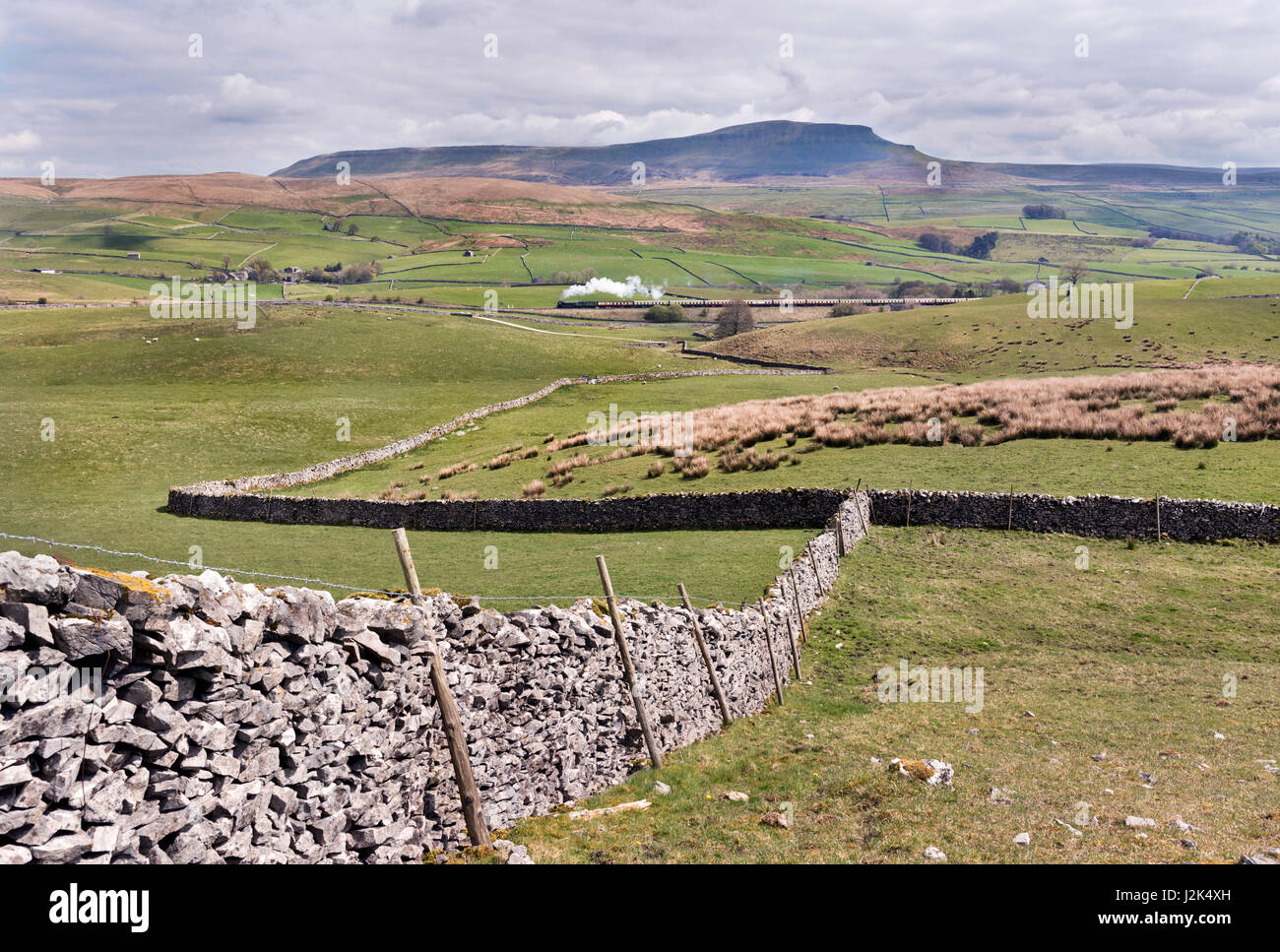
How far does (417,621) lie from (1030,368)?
2956 inches

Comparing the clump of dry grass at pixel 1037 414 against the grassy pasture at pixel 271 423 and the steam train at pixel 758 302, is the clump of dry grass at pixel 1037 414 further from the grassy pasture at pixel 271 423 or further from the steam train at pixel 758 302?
the steam train at pixel 758 302

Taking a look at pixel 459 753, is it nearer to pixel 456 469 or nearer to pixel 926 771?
pixel 926 771

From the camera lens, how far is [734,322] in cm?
11831

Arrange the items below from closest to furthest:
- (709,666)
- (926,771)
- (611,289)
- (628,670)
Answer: (926,771)
(628,670)
(709,666)
(611,289)

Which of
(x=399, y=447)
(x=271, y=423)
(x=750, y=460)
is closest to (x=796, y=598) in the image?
(x=750, y=460)

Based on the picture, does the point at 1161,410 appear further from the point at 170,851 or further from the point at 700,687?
the point at 170,851

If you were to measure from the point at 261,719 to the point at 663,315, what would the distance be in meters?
132

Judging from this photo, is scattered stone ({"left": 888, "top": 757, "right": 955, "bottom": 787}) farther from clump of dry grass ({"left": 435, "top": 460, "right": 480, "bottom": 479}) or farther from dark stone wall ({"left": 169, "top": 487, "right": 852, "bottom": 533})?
clump of dry grass ({"left": 435, "top": 460, "right": 480, "bottom": 479})

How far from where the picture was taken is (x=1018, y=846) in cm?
905

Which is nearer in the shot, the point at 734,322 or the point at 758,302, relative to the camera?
the point at 734,322

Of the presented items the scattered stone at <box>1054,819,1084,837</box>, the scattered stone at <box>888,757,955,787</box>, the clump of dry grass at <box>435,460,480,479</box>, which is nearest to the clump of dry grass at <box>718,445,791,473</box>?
the clump of dry grass at <box>435,460,480,479</box>

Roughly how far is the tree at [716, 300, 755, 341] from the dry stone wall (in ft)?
357

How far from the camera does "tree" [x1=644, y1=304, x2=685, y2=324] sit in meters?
136
